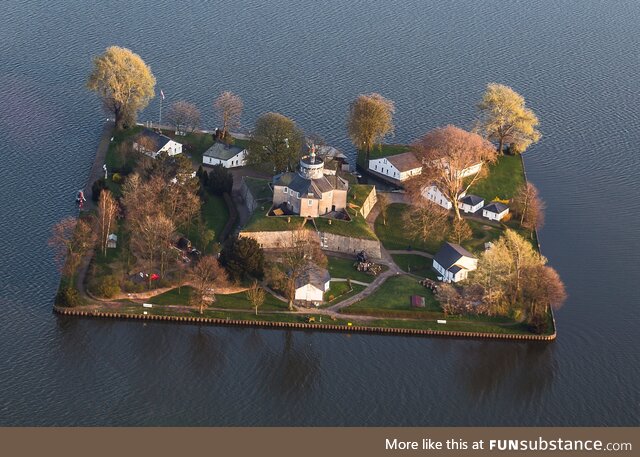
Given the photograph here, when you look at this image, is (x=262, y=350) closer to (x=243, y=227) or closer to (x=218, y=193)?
(x=243, y=227)

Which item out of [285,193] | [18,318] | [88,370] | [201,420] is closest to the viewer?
[201,420]

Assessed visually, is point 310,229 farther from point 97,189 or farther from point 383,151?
point 383,151

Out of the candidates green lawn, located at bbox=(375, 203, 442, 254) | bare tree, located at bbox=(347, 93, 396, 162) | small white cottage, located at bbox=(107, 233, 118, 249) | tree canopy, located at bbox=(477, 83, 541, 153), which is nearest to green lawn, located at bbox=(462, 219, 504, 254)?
green lawn, located at bbox=(375, 203, 442, 254)

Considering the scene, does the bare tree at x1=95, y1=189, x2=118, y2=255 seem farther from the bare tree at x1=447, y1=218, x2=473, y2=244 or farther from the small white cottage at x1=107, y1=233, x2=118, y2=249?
the bare tree at x1=447, y1=218, x2=473, y2=244

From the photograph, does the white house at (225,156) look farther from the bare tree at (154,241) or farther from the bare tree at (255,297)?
the bare tree at (255,297)

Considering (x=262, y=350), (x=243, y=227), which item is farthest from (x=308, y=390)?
(x=243, y=227)

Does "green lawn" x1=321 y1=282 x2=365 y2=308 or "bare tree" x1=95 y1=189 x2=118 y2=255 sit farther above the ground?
"bare tree" x1=95 y1=189 x2=118 y2=255
